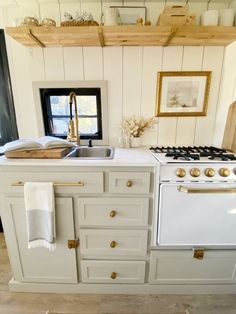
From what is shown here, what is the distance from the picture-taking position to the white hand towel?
1117mm

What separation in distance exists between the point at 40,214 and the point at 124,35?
1406 millimetres

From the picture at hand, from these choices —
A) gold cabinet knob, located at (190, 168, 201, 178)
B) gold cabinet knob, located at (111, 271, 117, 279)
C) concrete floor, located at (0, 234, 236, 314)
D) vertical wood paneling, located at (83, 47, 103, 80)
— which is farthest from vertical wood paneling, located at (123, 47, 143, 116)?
concrete floor, located at (0, 234, 236, 314)

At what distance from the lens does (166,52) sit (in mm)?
1539

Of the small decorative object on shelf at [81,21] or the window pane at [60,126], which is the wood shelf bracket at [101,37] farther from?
the window pane at [60,126]

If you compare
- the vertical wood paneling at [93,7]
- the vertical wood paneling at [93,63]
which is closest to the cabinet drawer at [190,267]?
the vertical wood paneling at [93,63]

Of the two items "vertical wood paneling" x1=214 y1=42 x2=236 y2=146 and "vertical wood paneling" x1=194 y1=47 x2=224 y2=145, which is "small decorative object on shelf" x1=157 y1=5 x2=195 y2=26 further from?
"vertical wood paneling" x1=214 y1=42 x2=236 y2=146

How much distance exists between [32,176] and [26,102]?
890 mm

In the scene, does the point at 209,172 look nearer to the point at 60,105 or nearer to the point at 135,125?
the point at 135,125

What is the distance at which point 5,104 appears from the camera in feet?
5.48

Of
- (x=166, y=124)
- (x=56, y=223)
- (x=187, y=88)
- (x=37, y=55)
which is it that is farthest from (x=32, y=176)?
(x=187, y=88)

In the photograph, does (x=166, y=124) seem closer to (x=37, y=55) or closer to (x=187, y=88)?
(x=187, y=88)

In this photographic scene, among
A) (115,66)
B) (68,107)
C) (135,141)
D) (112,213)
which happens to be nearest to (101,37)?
(115,66)

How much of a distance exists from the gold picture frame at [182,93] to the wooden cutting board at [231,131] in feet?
0.76

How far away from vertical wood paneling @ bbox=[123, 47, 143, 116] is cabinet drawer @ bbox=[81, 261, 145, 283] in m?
1.27
